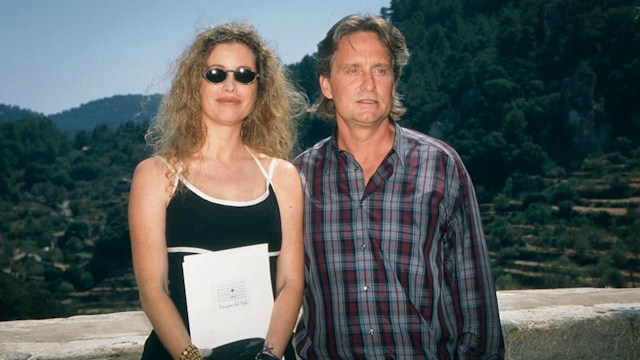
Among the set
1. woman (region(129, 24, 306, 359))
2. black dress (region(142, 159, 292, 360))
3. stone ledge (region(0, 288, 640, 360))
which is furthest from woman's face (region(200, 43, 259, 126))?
stone ledge (region(0, 288, 640, 360))

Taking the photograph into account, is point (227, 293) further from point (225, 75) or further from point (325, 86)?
point (325, 86)

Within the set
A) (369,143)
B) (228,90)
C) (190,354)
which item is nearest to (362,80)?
(369,143)

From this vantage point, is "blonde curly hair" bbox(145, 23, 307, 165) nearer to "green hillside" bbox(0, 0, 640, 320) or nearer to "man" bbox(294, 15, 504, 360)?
"man" bbox(294, 15, 504, 360)

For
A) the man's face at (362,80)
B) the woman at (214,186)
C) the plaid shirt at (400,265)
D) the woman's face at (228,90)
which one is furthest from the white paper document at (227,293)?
the man's face at (362,80)

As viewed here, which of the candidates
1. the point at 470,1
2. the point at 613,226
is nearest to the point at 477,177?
the point at 613,226

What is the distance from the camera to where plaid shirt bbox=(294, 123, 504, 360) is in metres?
1.79

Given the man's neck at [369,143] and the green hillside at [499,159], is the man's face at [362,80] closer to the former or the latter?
the man's neck at [369,143]

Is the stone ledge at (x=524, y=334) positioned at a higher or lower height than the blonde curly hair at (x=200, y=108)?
lower

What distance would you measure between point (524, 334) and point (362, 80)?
3.83ft

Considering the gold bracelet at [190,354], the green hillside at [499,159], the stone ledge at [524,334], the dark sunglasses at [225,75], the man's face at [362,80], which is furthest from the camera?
the green hillside at [499,159]

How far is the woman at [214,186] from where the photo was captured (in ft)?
5.28

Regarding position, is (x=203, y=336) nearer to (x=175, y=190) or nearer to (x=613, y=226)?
A: (x=175, y=190)

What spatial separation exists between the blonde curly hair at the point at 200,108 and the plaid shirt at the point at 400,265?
0.26 meters

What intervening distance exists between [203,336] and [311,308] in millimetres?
399
